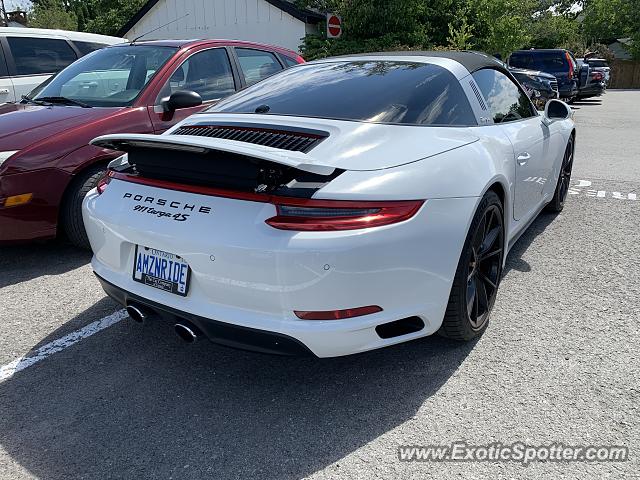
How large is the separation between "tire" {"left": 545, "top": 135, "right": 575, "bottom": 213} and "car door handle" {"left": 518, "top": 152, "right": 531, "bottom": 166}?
161 cm

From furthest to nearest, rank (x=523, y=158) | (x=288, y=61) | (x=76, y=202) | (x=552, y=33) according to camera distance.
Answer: (x=552, y=33), (x=288, y=61), (x=76, y=202), (x=523, y=158)

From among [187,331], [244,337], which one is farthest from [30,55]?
[244,337]

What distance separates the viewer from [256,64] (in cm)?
573

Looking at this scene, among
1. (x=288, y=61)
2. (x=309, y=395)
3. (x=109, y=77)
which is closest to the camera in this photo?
(x=309, y=395)

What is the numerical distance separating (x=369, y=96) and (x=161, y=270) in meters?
1.47

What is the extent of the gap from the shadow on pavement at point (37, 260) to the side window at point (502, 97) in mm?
3239

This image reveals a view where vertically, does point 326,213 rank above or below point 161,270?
above

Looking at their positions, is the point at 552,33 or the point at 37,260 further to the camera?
the point at 552,33

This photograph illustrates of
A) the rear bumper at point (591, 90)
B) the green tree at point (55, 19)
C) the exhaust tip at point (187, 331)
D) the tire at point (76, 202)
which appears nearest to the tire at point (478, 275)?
the exhaust tip at point (187, 331)

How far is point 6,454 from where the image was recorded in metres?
2.27

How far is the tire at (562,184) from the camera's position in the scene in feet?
17.0

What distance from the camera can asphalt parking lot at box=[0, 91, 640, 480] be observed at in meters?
2.21

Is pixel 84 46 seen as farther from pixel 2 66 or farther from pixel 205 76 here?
pixel 205 76

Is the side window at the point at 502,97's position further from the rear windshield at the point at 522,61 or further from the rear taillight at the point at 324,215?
the rear windshield at the point at 522,61
